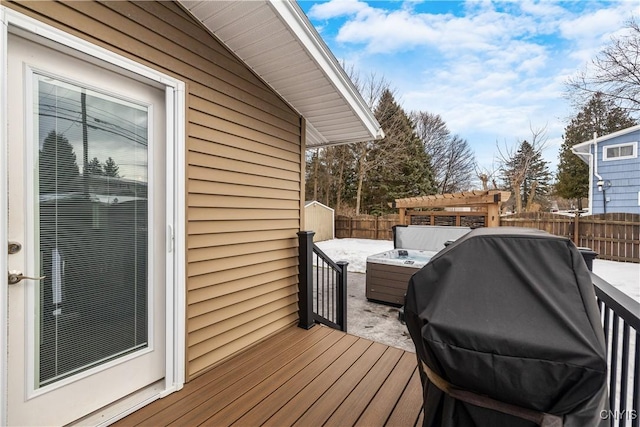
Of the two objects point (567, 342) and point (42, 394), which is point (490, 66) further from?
point (42, 394)

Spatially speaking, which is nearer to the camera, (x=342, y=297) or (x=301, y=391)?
(x=301, y=391)

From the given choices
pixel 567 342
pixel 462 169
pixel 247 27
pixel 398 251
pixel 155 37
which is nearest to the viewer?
pixel 567 342

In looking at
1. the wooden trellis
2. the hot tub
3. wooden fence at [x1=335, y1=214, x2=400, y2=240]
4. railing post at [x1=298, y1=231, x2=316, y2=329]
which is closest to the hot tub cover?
railing post at [x1=298, y1=231, x2=316, y2=329]

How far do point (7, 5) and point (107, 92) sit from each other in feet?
1.62

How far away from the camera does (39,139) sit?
4.91 feet

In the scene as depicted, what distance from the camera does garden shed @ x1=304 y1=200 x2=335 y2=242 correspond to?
37.5 feet

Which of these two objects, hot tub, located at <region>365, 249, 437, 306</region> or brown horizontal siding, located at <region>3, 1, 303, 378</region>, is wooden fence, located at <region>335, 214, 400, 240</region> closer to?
hot tub, located at <region>365, 249, 437, 306</region>

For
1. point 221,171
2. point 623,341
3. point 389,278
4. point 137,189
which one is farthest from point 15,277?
point 389,278

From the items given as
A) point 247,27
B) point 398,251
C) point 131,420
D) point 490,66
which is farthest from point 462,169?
point 131,420

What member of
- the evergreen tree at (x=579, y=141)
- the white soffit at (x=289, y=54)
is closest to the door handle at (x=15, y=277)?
the white soffit at (x=289, y=54)

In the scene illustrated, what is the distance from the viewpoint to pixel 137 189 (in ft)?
6.27

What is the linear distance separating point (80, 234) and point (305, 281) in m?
2.05

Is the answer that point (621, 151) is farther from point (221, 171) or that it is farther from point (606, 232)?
point (221, 171)

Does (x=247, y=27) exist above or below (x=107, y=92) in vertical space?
above
